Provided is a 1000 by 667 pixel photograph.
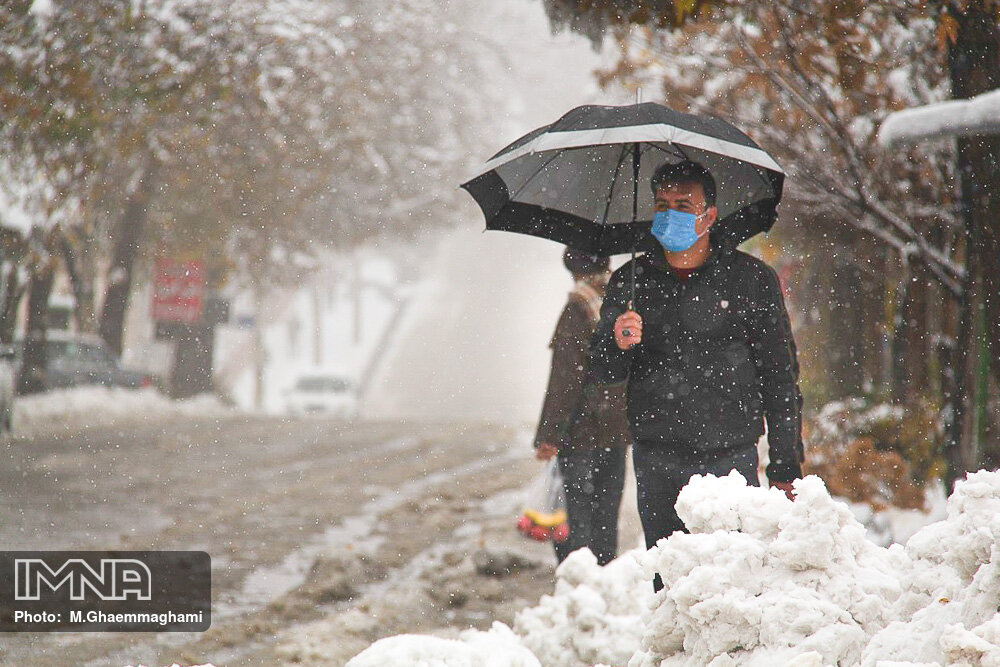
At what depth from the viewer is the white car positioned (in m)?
16.7

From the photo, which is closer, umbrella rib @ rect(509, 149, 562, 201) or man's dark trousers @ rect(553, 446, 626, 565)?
umbrella rib @ rect(509, 149, 562, 201)

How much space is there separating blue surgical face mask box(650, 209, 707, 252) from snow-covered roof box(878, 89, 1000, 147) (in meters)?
1.73

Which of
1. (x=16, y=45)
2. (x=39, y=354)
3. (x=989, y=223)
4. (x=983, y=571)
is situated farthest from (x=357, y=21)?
(x=983, y=571)

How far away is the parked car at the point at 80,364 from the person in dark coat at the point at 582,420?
11.8 feet

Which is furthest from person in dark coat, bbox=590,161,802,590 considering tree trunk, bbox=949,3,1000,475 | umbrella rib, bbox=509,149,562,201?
tree trunk, bbox=949,3,1000,475

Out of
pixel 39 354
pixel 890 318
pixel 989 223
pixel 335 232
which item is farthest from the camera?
pixel 335 232

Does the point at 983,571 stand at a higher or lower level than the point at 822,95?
lower

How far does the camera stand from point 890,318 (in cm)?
778

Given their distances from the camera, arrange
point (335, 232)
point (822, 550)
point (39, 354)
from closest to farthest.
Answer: point (822, 550) < point (39, 354) < point (335, 232)

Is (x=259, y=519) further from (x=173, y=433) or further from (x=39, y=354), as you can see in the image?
(x=39, y=354)

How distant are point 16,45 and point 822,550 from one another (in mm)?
5219

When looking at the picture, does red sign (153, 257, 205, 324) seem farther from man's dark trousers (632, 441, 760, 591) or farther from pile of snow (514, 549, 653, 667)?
man's dark trousers (632, 441, 760, 591)

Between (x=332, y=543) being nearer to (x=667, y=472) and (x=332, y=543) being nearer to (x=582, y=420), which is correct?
(x=582, y=420)

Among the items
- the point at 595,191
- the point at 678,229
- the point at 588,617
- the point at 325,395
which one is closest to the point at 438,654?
the point at 588,617
